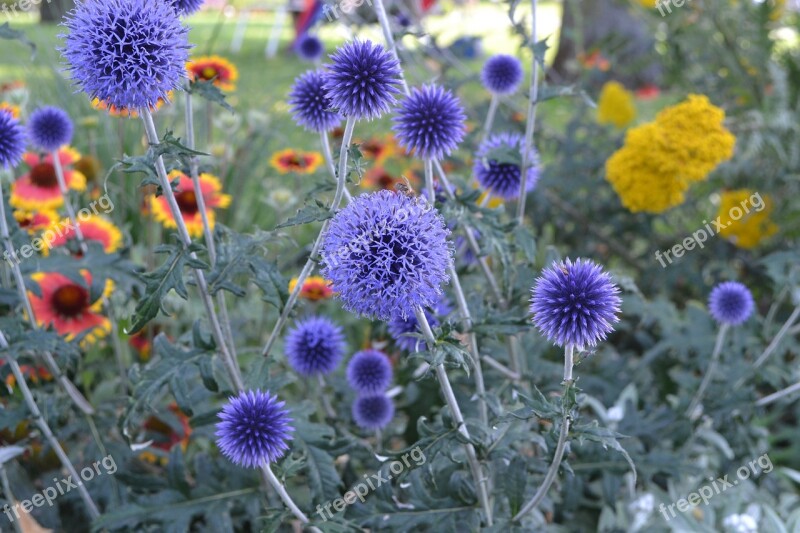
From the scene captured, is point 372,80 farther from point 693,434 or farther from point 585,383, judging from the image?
point 693,434

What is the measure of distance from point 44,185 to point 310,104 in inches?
57.5

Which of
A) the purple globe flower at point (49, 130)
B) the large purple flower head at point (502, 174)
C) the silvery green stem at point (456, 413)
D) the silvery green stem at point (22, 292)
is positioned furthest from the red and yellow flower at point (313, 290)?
the silvery green stem at point (456, 413)

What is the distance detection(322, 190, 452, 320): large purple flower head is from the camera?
139 cm

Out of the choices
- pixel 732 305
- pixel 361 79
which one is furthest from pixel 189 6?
pixel 732 305

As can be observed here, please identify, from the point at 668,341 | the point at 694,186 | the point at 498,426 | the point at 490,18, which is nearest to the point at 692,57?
the point at 694,186

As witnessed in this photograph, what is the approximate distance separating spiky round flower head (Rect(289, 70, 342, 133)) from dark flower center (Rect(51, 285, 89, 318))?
113 cm

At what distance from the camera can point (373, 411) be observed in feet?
7.27

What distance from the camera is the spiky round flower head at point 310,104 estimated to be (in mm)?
1951

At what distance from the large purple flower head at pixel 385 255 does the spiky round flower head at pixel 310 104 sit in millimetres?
579

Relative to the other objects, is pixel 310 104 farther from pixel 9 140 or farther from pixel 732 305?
pixel 732 305

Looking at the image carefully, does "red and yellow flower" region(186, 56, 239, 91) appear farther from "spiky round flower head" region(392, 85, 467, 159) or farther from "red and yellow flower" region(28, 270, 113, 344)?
"spiky round flower head" region(392, 85, 467, 159)

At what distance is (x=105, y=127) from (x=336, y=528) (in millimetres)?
3077

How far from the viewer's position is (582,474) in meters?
2.42

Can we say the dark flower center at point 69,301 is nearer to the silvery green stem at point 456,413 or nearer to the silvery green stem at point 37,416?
the silvery green stem at point 37,416
